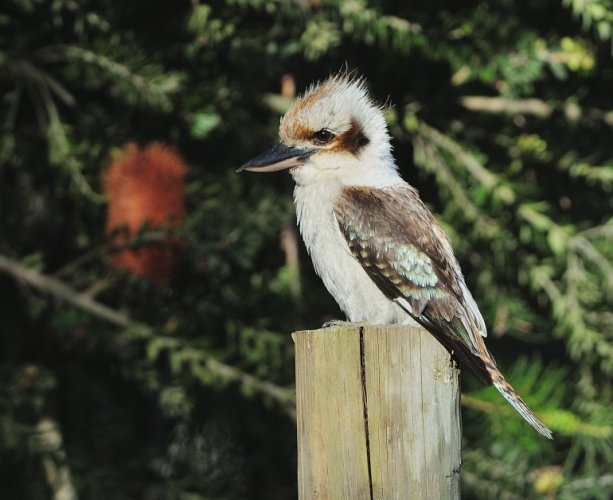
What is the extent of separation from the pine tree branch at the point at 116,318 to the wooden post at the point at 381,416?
1.53 metres

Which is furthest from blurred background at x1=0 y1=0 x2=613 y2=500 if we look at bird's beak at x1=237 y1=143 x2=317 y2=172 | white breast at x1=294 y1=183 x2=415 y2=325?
white breast at x1=294 y1=183 x2=415 y2=325

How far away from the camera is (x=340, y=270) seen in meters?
3.25

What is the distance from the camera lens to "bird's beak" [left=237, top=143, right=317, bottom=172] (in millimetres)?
3412

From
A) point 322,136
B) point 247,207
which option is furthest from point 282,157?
point 247,207

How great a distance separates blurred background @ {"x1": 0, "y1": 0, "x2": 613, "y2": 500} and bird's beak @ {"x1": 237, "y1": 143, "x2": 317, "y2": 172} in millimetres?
610

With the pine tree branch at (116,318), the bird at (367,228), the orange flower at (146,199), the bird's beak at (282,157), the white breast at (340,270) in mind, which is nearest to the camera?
the bird at (367,228)

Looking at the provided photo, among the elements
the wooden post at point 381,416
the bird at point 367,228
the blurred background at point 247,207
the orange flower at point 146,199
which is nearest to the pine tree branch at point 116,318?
the blurred background at point 247,207

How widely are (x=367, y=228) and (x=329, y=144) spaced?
1.39 ft

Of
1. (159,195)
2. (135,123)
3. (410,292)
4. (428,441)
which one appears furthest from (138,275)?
(428,441)

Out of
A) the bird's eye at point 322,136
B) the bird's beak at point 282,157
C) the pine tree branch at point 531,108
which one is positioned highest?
the pine tree branch at point 531,108

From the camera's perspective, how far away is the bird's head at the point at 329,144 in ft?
11.3

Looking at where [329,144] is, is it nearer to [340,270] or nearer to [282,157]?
[282,157]

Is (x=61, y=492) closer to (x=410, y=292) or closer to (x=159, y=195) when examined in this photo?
(x=159, y=195)

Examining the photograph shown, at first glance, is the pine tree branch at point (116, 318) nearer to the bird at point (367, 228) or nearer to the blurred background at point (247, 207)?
the blurred background at point (247, 207)
